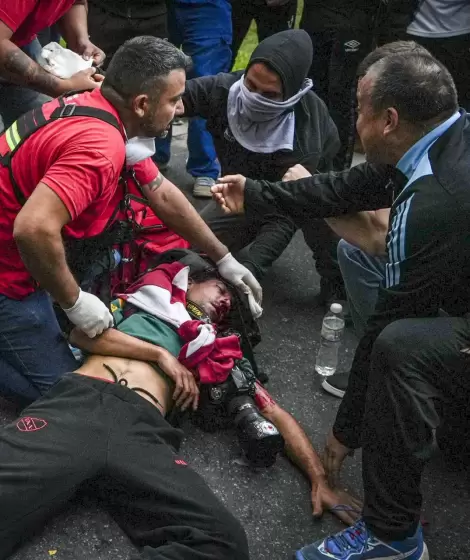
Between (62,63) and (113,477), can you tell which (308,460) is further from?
(62,63)

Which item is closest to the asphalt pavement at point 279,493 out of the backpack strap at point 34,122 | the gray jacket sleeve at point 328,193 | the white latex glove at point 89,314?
the white latex glove at point 89,314

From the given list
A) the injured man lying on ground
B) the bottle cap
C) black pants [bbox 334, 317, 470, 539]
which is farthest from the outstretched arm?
the bottle cap

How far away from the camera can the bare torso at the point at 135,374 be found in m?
2.88

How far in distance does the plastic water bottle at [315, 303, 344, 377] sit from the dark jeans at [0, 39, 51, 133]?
1692mm

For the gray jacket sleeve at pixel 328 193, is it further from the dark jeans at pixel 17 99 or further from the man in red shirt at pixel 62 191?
the dark jeans at pixel 17 99

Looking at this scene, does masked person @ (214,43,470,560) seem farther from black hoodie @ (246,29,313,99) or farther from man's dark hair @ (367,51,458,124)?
black hoodie @ (246,29,313,99)

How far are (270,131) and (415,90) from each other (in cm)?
159

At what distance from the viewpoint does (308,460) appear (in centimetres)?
297

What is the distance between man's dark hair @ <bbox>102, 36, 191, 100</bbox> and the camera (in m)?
2.93

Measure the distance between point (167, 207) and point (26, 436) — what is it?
3.96 ft

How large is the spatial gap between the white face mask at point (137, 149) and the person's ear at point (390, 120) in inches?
36.3

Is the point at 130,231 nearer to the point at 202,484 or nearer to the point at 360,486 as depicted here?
the point at 202,484

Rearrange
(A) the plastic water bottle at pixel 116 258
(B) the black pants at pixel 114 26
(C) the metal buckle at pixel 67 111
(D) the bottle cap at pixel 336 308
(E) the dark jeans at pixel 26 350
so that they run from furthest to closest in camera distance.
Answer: (B) the black pants at pixel 114 26
(D) the bottle cap at pixel 336 308
(A) the plastic water bottle at pixel 116 258
(E) the dark jeans at pixel 26 350
(C) the metal buckle at pixel 67 111

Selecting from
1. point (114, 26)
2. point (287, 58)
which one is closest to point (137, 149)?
point (287, 58)
